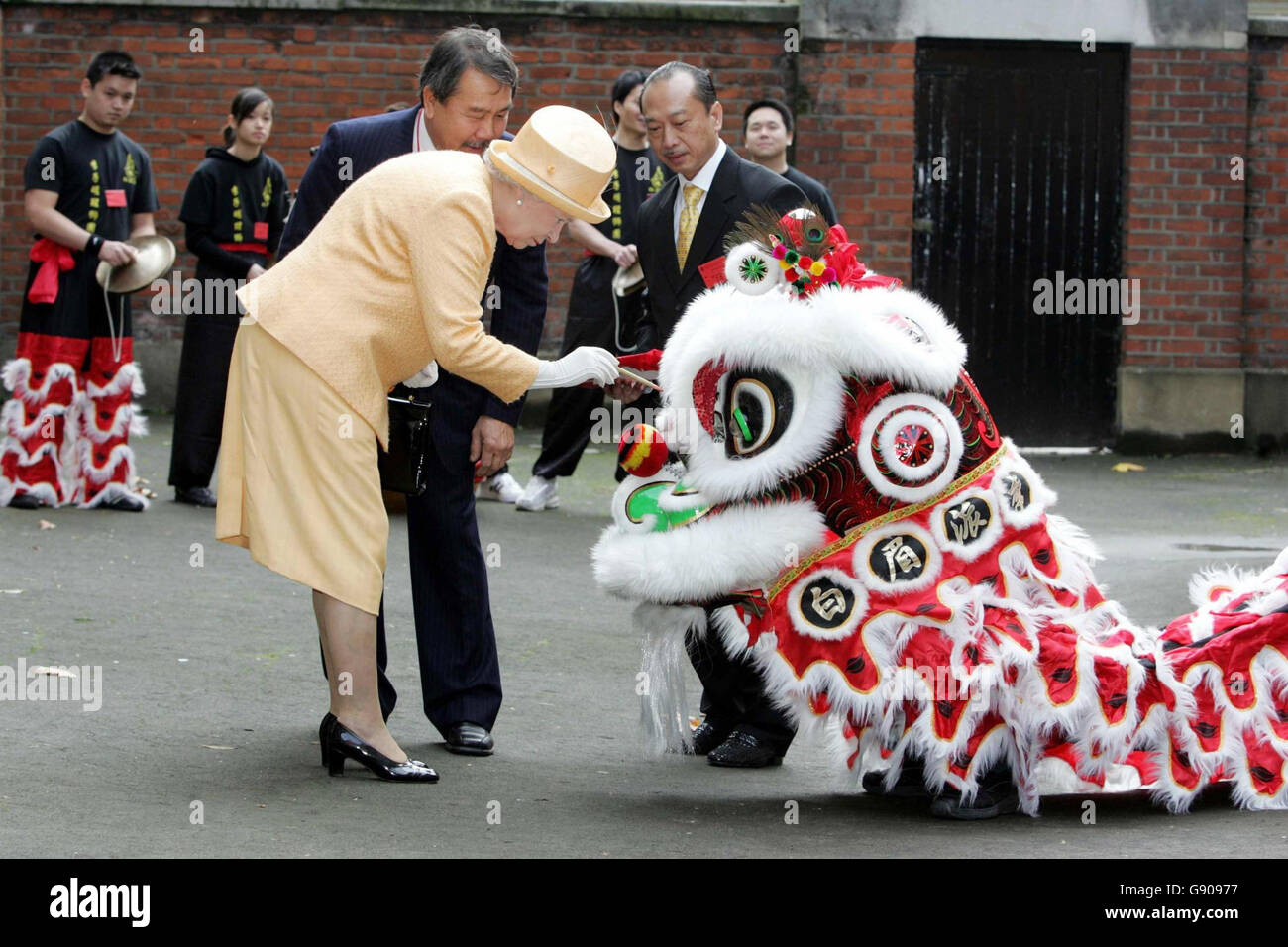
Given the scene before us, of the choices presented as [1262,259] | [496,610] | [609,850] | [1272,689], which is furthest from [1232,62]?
[609,850]

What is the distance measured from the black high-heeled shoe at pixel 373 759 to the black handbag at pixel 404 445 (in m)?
0.64

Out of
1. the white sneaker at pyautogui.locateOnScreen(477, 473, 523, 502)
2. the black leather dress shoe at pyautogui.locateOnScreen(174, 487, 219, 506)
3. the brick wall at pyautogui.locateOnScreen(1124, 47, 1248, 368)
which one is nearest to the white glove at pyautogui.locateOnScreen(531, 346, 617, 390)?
the black leather dress shoe at pyautogui.locateOnScreen(174, 487, 219, 506)

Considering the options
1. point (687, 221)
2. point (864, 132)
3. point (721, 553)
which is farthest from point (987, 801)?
point (864, 132)

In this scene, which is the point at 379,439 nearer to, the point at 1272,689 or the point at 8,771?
the point at 8,771

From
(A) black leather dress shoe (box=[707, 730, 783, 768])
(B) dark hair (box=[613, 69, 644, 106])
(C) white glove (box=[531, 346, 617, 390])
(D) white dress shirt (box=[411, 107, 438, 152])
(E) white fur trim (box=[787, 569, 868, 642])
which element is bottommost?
(A) black leather dress shoe (box=[707, 730, 783, 768])

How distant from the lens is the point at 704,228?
555 cm

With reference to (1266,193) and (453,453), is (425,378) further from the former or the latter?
(1266,193)

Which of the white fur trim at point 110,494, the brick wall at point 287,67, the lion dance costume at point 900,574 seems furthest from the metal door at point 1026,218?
the lion dance costume at point 900,574

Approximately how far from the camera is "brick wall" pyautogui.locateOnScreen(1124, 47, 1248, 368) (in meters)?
13.7

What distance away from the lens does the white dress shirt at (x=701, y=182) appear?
18.4 ft

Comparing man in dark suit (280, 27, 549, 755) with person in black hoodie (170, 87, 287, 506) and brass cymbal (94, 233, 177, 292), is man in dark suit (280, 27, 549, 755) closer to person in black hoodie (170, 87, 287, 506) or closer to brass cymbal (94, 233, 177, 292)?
brass cymbal (94, 233, 177, 292)

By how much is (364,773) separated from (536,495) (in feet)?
17.4

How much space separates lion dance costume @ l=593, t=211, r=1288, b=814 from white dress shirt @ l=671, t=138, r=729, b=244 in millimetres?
923

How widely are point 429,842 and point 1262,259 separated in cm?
1122
